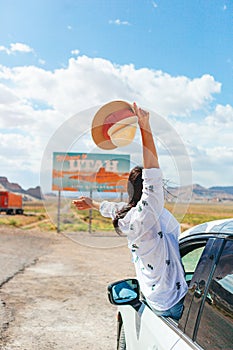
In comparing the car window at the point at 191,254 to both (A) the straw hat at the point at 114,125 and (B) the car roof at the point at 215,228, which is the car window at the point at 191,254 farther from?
(A) the straw hat at the point at 114,125

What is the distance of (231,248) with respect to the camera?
240cm

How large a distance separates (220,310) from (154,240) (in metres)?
0.68

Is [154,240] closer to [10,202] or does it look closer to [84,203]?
[84,203]

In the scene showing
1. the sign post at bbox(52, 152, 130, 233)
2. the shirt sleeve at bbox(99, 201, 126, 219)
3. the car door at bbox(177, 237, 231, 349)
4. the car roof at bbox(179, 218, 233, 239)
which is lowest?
the car door at bbox(177, 237, 231, 349)

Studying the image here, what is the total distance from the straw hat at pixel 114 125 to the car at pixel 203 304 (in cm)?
75

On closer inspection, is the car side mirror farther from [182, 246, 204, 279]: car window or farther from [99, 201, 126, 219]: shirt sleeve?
[99, 201, 126, 219]: shirt sleeve

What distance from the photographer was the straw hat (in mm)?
3127

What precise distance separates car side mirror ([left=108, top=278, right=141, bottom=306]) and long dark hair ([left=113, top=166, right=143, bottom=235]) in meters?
0.52

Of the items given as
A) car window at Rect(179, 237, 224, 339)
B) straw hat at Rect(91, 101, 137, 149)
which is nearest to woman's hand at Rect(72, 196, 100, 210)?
straw hat at Rect(91, 101, 137, 149)

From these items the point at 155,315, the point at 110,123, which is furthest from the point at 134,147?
the point at 155,315

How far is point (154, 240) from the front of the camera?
2883 millimetres

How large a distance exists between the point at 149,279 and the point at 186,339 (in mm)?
575

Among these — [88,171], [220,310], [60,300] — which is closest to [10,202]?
[60,300]

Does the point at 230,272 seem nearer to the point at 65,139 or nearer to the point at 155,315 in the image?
the point at 155,315
